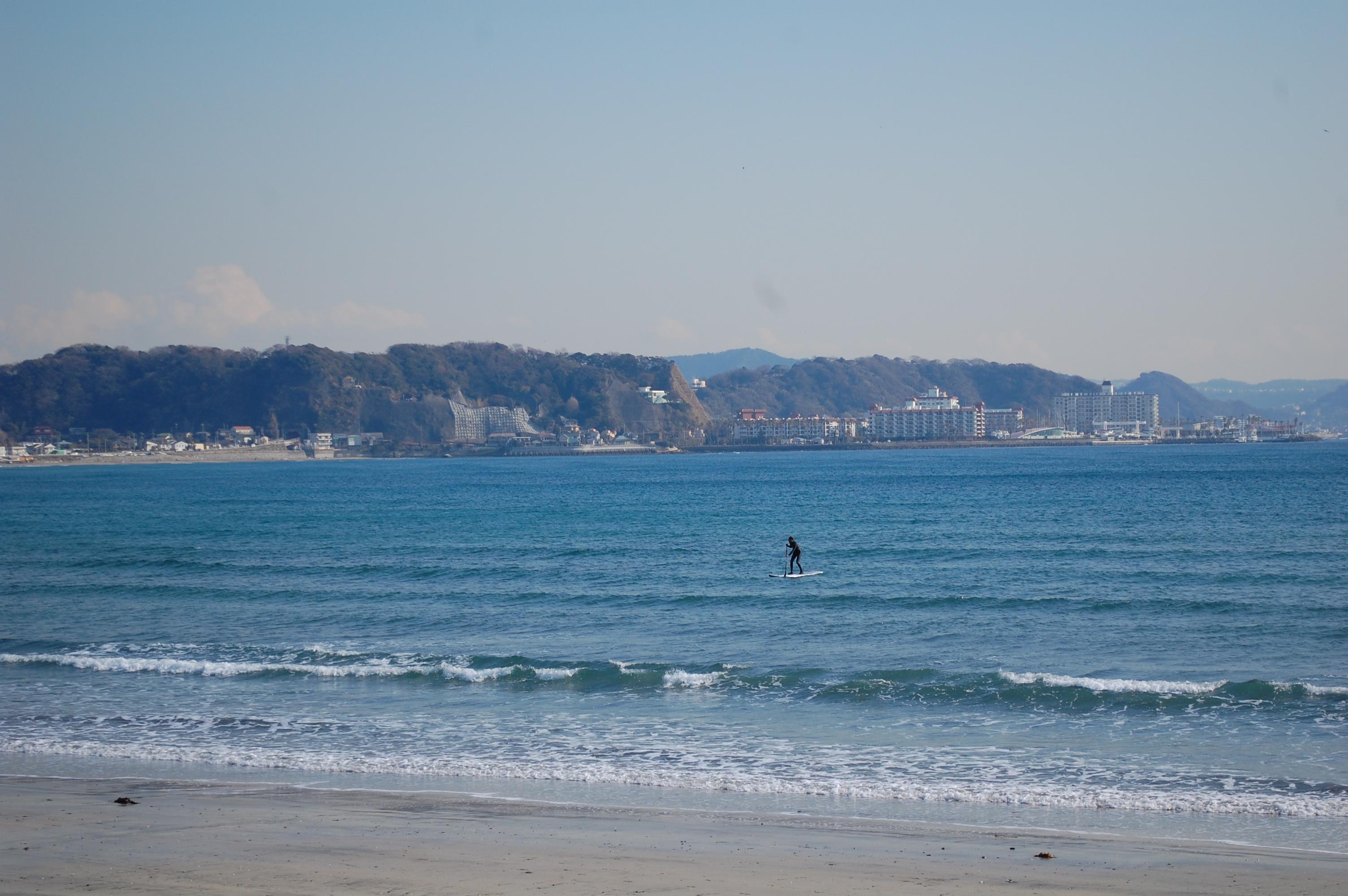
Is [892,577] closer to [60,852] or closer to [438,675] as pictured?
[438,675]

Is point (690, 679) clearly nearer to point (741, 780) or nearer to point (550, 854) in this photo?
point (741, 780)

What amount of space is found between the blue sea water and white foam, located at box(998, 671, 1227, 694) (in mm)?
83

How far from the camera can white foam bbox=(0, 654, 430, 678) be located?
18531mm

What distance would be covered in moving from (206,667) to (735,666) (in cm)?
965

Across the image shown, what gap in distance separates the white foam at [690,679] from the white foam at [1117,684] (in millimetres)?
4555

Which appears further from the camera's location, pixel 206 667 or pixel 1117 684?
pixel 206 667

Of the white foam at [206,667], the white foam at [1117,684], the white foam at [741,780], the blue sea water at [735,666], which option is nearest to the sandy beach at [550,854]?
the blue sea water at [735,666]

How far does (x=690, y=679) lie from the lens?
17281 millimetres

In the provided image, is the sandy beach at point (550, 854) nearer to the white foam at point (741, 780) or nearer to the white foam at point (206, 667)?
the white foam at point (741, 780)

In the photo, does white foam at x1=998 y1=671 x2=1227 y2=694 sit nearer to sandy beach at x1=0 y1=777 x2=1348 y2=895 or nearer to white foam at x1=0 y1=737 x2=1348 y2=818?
white foam at x1=0 y1=737 x2=1348 y2=818

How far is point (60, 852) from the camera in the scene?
9.46 meters

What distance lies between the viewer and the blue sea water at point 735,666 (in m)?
12.2

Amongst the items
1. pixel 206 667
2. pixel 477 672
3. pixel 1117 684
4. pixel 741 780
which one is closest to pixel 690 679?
pixel 477 672

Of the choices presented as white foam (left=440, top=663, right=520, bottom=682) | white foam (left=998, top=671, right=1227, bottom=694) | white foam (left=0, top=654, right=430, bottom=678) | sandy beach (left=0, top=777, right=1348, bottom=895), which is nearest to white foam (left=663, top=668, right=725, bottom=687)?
white foam (left=440, top=663, right=520, bottom=682)
